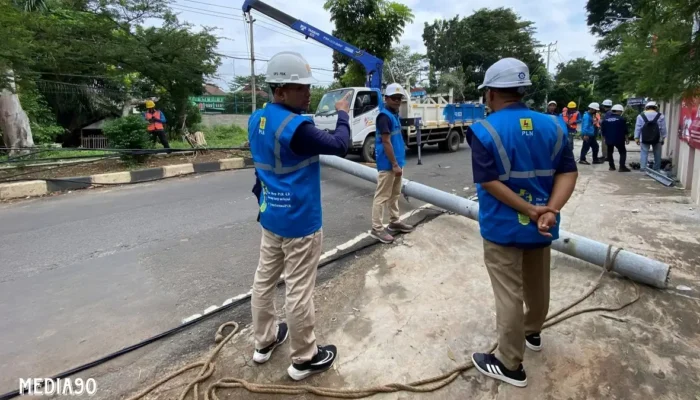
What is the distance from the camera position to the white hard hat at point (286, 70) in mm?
2225

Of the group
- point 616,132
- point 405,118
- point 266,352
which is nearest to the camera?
point 266,352

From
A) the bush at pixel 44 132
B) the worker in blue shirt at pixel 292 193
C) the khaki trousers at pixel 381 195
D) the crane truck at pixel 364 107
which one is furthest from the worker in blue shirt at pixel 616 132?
the bush at pixel 44 132

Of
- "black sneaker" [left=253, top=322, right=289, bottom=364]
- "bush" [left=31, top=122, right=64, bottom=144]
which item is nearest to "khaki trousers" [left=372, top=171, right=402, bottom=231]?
"black sneaker" [left=253, top=322, right=289, bottom=364]

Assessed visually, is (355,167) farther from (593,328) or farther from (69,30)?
(69,30)

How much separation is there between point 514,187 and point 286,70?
1.37 meters

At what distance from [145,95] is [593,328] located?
16.8 m

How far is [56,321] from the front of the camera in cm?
309

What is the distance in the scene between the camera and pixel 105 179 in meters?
8.23

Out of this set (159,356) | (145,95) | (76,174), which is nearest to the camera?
(159,356)

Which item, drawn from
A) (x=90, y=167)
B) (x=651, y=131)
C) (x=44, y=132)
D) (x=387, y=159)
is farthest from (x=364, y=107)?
(x=44, y=132)

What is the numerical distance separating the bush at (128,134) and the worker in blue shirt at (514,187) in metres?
9.40

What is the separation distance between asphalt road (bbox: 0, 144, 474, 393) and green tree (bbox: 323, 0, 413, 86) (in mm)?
11214

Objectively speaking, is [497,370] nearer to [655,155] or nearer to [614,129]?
[655,155]

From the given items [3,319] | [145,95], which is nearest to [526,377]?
[3,319]
